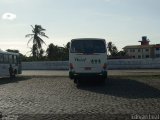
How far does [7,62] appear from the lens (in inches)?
1268

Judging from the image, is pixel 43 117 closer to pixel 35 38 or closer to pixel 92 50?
pixel 92 50

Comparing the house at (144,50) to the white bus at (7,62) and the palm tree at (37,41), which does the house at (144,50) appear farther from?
the white bus at (7,62)

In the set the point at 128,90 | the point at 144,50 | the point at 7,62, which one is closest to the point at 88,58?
the point at 128,90

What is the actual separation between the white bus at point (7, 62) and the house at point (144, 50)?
329 feet

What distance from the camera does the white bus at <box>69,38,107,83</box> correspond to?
868 inches

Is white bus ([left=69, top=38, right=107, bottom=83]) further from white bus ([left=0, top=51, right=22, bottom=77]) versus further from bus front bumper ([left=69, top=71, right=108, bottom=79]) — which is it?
white bus ([left=0, top=51, right=22, bottom=77])

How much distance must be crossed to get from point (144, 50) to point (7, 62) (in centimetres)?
11298

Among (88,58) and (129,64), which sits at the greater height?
(88,58)

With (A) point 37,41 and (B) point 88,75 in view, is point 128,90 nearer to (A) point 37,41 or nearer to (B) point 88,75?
(B) point 88,75

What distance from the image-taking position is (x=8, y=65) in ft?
107

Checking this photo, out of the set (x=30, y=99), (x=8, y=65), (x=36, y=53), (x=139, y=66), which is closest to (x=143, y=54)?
(x=36, y=53)

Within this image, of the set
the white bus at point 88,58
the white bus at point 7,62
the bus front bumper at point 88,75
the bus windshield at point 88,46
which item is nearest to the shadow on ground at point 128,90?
the bus front bumper at point 88,75

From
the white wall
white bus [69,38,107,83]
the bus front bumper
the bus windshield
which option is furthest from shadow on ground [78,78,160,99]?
the white wall

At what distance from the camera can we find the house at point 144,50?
13612 centimetres
